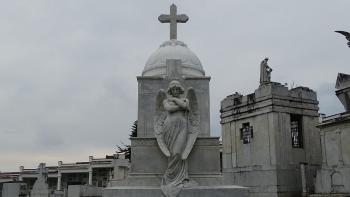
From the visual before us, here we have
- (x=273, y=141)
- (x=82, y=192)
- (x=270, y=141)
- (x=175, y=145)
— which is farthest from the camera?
(x=270, y=141)

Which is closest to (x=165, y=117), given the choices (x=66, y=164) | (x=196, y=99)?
(x=196, y=99)

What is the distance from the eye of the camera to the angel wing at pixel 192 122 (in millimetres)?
7798

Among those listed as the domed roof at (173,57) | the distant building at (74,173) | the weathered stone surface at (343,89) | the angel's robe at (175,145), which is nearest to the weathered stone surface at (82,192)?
the domed roof at (173,57)

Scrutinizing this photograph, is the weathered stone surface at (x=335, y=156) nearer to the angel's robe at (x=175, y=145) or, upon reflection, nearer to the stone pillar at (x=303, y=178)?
the stone pillar at (x=303, y=178)

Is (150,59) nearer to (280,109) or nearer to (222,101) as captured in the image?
(280,109)

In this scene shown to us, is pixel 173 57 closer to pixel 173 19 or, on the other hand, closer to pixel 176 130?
pixel 173 19

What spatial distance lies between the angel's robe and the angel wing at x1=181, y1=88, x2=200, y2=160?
88mm

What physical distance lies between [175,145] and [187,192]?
0.91m

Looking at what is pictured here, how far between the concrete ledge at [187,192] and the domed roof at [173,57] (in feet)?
8.48

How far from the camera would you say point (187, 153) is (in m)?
7.75

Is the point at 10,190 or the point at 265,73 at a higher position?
the point at 265,73

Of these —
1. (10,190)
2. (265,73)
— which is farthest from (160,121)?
(265,73)

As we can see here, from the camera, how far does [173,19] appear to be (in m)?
9.36

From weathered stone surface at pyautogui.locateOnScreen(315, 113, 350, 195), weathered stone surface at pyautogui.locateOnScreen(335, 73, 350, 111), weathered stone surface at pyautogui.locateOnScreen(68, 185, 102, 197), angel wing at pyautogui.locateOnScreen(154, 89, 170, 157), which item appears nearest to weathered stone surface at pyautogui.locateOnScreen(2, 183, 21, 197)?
weathered stone surface at pyautogui.locateOnScreen(68, 185, 102, 197)
